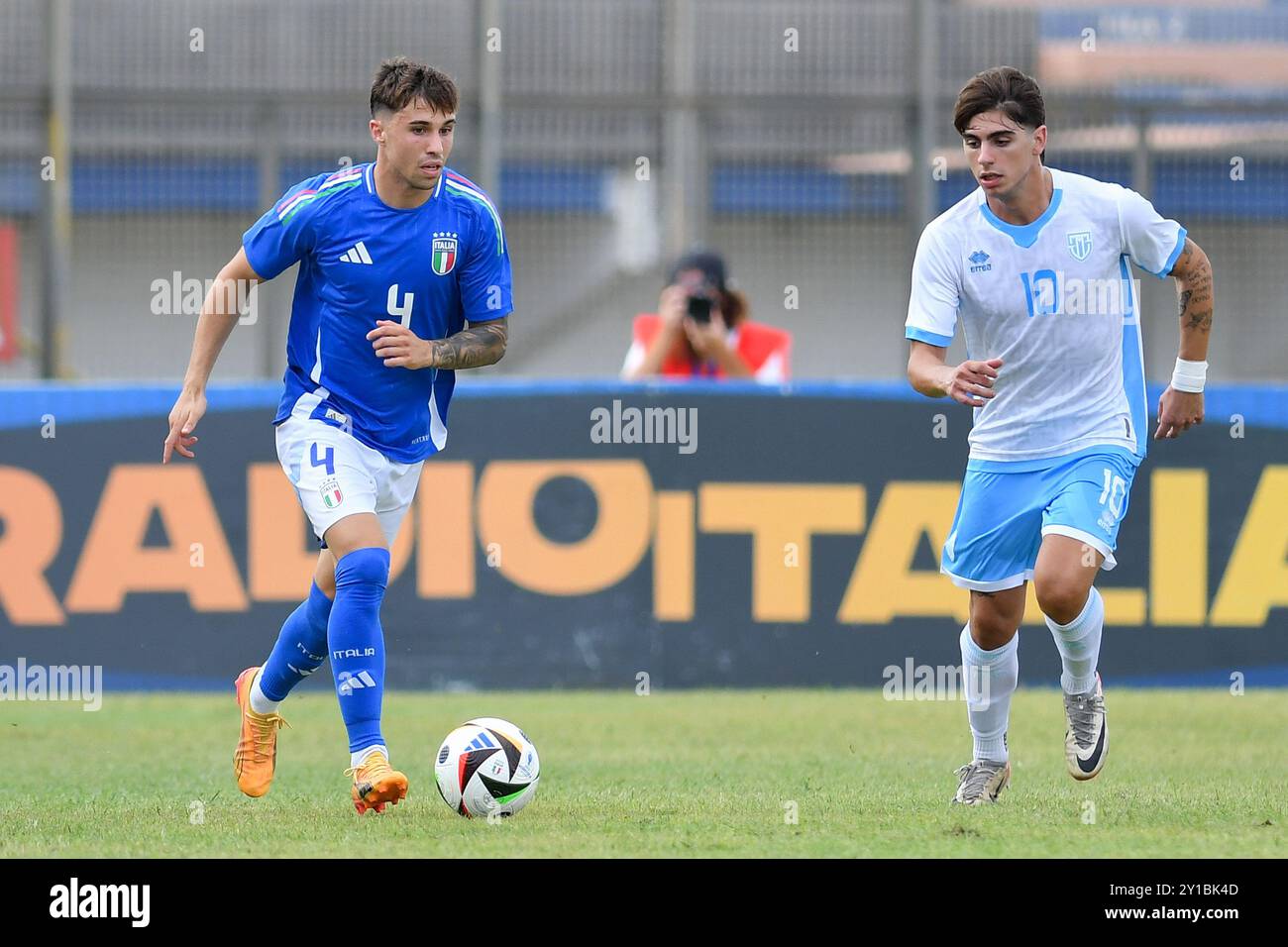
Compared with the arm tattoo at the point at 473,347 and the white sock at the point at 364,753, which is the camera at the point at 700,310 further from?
the white sock at the point at 364,753

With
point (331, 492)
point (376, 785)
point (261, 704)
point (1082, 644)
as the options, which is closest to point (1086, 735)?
point (1082, 644)

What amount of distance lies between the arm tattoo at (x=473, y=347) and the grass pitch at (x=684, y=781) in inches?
57.6

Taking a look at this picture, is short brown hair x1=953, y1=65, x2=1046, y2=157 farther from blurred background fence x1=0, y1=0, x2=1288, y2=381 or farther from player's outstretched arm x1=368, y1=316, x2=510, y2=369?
blurred background fence x1=0, y1=0, x2=1288, y2=381

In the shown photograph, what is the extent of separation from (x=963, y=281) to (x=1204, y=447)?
454cm

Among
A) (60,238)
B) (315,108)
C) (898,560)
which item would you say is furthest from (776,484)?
(60,238)

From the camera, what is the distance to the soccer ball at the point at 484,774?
6.07 meters

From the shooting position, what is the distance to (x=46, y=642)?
33.2 ft

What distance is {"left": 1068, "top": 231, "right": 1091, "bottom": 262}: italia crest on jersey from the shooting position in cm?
638

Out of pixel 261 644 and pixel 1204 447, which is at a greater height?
pixel 1204 447

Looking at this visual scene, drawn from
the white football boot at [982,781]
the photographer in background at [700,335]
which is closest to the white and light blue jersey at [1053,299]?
the white football boot at [982,781]

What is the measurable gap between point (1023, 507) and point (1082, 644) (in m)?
Answer: 0.50

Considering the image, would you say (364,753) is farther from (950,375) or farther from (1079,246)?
(1079,246)
